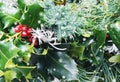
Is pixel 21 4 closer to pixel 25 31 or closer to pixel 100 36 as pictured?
pixel 25 31

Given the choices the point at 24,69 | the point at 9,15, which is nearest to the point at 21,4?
the point at 9,15

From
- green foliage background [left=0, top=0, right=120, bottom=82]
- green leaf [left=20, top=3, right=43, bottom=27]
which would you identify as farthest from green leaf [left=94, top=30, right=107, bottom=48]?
green leaf [left=20, top=3, right=43, bottom=27]

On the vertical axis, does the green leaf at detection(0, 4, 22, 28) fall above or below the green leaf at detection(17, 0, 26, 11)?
below

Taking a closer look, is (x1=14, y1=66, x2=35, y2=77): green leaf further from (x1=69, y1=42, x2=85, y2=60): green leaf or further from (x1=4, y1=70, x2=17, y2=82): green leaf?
(x1=69, y1=42, x2=85, y2=60): green leaf

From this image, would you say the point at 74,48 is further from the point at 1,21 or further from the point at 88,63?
the point at 1,21

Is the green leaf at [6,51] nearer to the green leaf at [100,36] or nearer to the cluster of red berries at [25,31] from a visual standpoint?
the cluster of red berries at [25,31]

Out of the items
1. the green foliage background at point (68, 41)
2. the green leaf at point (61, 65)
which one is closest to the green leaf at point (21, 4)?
the green foliage background at point (68, 41)
